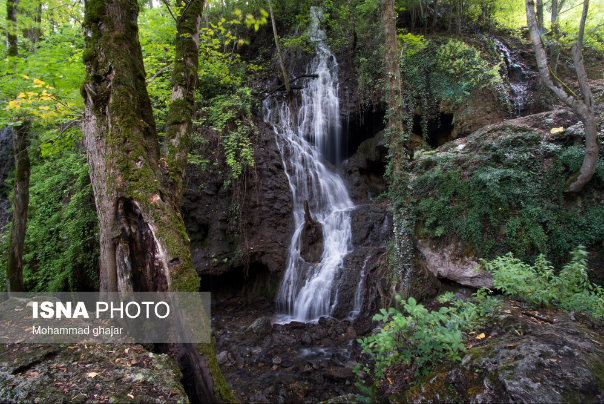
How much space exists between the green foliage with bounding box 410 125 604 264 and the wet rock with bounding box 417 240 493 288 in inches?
10.1

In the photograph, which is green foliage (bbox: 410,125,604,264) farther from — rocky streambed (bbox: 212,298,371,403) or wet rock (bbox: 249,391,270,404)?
wet rock (bbox: 249,391,270,404)

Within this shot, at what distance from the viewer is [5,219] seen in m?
12.4

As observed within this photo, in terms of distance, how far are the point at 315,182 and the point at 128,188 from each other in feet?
28.4

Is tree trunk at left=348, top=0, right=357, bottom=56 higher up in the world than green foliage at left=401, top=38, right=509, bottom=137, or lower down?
higher up

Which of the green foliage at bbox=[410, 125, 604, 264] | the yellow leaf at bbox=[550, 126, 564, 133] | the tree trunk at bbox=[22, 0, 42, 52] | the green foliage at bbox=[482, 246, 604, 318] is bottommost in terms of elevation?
the green foliage at bbox=[482, 246, 604, 318]

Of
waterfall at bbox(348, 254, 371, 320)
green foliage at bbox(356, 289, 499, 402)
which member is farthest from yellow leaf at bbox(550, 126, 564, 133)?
waterfall at bbox(348, 254, 371, 320)

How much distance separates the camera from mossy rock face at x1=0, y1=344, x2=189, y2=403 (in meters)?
2.10

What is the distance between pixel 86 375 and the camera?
7.73 feet

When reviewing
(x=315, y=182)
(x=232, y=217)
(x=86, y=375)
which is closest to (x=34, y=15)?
(x=232, y=217)

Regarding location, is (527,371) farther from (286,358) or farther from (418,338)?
(286,358)

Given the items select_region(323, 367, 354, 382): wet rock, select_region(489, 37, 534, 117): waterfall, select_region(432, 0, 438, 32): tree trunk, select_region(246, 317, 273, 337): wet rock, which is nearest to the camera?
select_region(323, 367, 354, 382): wet rock

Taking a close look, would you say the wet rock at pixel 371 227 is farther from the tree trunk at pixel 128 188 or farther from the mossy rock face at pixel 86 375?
the mossy rock face at pixel 86 375

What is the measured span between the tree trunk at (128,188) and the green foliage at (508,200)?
5.40m

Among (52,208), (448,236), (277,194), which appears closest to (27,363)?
(448,236)
